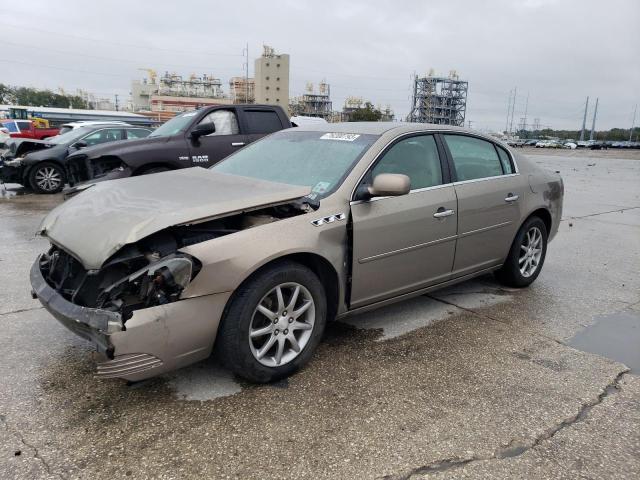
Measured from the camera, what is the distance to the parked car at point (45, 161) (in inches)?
434

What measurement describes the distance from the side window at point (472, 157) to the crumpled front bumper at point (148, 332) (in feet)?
8.08

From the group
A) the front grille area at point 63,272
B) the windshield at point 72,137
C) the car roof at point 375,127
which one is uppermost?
the car roof at point 375,127

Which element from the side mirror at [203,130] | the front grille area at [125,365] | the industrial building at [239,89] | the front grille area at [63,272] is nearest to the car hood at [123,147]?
the side mirror at [203,130]

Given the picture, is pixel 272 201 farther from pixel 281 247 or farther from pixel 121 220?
pixel 121 220

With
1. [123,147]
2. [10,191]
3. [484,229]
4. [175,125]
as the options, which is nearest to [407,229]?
[484,229]

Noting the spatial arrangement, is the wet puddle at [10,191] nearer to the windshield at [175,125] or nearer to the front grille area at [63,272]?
the windshield at [175,125]

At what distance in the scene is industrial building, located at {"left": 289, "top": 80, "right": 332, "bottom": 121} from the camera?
4882 inches

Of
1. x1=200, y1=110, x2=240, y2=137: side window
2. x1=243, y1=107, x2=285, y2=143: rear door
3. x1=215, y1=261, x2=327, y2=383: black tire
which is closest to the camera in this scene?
x1=215, y1=261, x2=327, y2=383: black tire

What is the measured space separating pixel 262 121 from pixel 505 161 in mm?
5318

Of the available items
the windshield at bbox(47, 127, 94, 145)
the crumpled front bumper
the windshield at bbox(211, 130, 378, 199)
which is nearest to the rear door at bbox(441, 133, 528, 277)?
the windshield at bbox(211, 130, 378, 199)

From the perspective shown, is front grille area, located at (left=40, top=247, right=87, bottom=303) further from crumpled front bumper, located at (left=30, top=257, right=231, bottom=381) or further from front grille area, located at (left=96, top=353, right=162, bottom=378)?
front grille area, located at (left=96, top=353, right=162, bottom=378)

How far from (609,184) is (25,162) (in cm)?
1720

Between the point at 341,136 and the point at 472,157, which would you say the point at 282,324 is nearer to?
the point at 341,136

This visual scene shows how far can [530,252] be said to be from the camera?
5012mm
